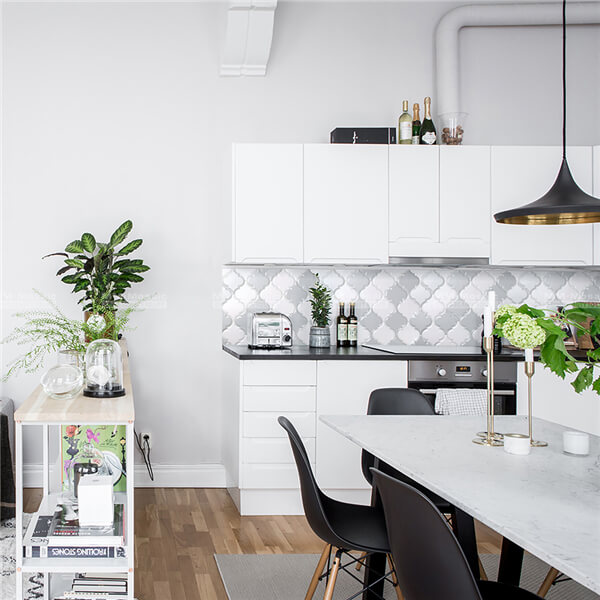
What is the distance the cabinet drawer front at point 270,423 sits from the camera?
3.93 metres

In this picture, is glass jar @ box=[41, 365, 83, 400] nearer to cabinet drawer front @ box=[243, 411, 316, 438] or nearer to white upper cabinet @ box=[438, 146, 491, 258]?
cabinet drawer front @ box=[243, 411, 316, 438]

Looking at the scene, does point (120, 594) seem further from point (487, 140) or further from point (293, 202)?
point (487, 140)

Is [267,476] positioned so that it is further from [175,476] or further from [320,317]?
[320,317]

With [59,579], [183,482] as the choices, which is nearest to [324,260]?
[183,482]

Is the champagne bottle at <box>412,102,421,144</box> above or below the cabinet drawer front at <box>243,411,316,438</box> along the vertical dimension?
above

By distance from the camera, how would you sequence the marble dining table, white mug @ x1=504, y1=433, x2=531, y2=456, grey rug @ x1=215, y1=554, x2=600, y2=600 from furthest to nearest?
grey rug @ x1=215, y1=554, x2=600, y2=600, white mug @ x1=504, y1=433, x2=531, y2=456, the marble dining table

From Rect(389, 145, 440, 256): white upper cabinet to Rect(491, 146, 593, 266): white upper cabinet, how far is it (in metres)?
0.39

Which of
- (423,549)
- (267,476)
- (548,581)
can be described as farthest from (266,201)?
(423,549)

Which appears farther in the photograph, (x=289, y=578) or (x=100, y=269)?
(x=100, y=269)

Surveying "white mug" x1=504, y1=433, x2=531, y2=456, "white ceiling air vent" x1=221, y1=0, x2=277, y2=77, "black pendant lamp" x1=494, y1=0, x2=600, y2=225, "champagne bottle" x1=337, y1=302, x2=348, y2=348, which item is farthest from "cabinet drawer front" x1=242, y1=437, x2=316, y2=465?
"white ceiling air vent" x1=221, y1=0, x2=277, y2=77

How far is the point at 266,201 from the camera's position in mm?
4191

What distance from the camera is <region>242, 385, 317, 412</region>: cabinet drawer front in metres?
3.92

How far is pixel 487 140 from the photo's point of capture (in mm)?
4766

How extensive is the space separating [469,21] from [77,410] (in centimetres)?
389
